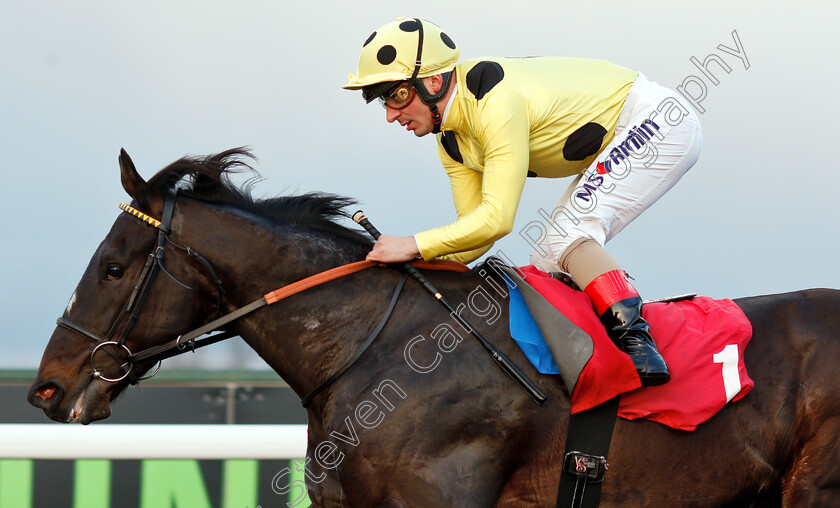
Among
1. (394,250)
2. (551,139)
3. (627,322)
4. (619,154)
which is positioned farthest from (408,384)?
(619,154)

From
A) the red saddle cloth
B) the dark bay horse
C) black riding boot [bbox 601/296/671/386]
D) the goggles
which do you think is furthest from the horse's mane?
black riding boot [bbox 601/296/671/386]

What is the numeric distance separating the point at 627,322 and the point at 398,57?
937 millimetres

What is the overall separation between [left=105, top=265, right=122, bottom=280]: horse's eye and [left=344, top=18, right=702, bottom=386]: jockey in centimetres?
66

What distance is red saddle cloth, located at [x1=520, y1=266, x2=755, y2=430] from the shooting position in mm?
2098

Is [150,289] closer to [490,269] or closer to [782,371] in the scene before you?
[490,269]

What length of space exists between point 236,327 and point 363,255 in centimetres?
40

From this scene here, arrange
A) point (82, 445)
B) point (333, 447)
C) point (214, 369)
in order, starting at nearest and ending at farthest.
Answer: point (333, 447)
point (82, 445)
point (214, 369)

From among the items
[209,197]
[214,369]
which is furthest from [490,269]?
[214,369]

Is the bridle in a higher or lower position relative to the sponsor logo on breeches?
lower

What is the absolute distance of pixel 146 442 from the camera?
3094mm

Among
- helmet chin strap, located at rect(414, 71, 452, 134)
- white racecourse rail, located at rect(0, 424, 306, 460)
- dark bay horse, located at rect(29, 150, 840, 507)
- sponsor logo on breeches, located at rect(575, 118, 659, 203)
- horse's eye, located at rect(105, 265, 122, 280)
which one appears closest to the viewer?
dark bay horse, located at rect(29, 150, 840, 507)

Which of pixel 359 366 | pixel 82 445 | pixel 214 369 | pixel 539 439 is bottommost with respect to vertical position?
pixel 214 369

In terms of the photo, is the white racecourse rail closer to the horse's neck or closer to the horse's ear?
the horse's neck

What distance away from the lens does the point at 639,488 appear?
7.06 feet
